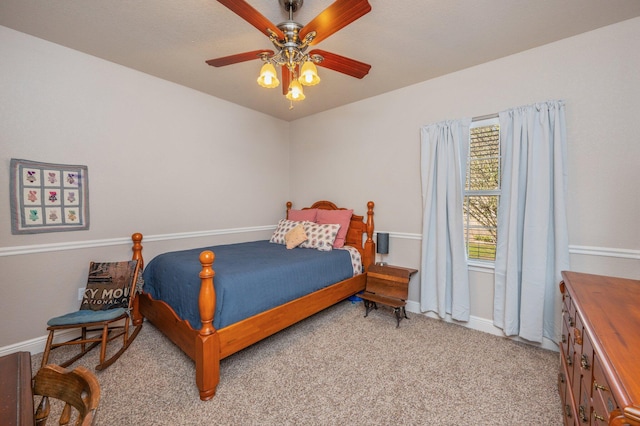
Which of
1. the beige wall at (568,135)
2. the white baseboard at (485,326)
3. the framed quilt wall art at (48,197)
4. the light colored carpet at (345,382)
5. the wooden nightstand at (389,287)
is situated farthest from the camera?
the wooden nightstand at (389,287)

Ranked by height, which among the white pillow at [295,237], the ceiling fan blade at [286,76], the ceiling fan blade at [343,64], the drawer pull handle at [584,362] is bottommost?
the drawer pull handle at [584,362]

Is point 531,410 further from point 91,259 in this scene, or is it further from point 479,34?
point 91,259

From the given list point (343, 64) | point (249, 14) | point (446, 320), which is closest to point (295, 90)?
point (343, 64)

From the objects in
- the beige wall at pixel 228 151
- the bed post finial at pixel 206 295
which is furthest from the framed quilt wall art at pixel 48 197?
the bed post finial at pixel 206 295

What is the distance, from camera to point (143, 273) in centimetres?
274

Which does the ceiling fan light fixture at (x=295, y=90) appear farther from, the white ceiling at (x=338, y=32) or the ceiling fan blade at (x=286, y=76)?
the white ceiling at (x=338, y=32)

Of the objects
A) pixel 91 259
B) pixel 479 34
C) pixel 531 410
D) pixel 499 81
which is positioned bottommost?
pixel 531 410

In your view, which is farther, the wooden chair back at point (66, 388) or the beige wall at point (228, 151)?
the beige wall at point (228, 151)

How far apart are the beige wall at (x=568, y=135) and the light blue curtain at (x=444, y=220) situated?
13 centimetres

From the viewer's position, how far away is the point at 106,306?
2.38 m

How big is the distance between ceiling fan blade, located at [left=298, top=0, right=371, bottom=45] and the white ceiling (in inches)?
17.4

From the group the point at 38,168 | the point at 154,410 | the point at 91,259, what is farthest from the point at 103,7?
the point at 154,410

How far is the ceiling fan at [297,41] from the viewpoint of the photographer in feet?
4.56

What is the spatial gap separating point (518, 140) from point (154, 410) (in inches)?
134
